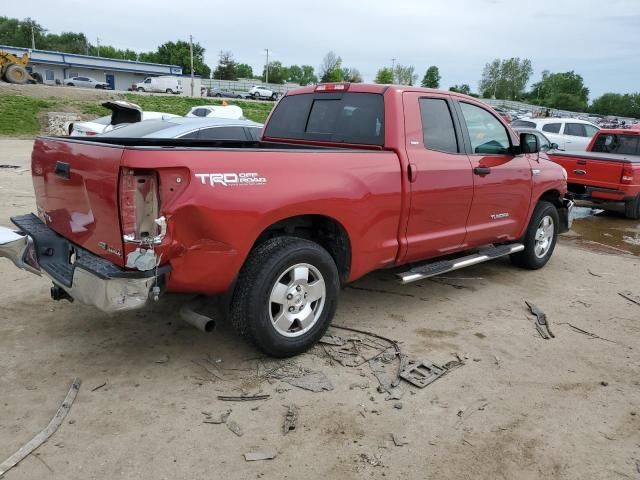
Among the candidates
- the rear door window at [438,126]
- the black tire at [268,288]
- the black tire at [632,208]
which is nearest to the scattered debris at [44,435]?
the black tire at [268,288]

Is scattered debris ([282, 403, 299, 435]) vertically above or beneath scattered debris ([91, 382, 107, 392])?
above

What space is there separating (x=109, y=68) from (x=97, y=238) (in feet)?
234

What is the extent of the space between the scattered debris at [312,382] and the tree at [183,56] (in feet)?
323

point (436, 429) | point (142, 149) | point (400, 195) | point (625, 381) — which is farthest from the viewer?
point (400, 195)

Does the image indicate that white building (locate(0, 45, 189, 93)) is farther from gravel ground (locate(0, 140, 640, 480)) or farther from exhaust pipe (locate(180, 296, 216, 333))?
exhaust pipe (locate(180, 296, 216, 333))

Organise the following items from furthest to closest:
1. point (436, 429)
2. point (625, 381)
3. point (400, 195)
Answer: point (400, 195) → point (625, 381) → point (436, 429)

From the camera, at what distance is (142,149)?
286cm

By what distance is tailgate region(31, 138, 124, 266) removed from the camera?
9.78 feet

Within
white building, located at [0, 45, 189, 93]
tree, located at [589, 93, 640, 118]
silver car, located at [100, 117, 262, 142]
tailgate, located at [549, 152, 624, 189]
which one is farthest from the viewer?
tree, located at [589, 93, 640, 118]

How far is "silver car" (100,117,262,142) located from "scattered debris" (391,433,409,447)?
5.65 metres

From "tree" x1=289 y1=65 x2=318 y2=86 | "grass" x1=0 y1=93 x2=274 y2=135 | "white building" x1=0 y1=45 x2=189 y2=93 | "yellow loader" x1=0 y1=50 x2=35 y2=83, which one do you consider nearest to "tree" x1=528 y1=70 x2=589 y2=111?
"tree" x1=289 y1=65 x2=318 y2=86

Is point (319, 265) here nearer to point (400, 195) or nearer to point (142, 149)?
point (400, 195)

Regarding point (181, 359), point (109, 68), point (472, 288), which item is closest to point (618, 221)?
point (472, 288)

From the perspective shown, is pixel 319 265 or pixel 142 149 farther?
pixel 319 265
